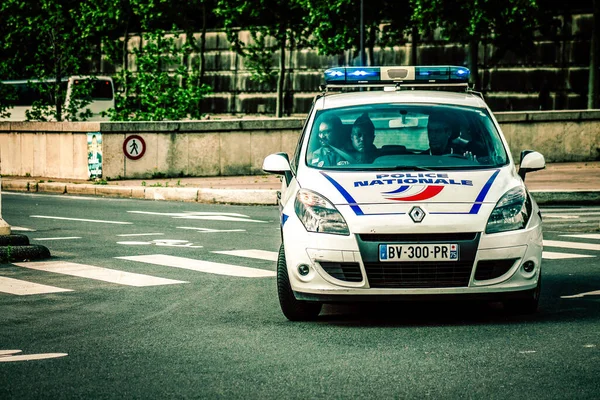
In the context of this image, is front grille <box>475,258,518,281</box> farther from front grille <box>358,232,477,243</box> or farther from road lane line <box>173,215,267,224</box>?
road lane line <box>173,215,267,224</box>

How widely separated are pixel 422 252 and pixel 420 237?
3.8 inches

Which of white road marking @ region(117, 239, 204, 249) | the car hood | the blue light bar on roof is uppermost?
the blue light bar on roof

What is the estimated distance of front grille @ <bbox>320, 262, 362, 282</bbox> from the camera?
803 cm

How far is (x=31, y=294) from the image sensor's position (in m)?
10.1

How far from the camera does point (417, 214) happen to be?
7.95 meters

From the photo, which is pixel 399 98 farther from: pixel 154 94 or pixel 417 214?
pixel 154 94

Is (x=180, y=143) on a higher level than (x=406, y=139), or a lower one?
lower

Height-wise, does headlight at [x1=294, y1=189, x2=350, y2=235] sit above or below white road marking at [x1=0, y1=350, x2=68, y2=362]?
above

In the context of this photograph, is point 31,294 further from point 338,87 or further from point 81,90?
point 81,90

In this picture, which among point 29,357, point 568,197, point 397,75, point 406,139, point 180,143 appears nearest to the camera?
point 29,357

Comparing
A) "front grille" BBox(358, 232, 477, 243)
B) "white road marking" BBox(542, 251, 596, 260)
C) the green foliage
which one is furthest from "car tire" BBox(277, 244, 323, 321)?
the green foliage

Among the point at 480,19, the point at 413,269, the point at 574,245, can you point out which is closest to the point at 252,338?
the point at 413,269

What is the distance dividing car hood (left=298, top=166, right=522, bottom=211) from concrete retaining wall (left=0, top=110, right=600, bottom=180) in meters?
16.1

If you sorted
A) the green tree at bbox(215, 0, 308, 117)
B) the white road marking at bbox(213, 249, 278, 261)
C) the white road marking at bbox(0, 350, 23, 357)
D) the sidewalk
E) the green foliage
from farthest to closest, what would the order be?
the green tree at bbox(215, 0, 308, 117) → the green foliage → the sidewalk → the white road marking at bbox(213, 249, 278, 261) → the white road marking at bbox(0, 350, 23, 357)
